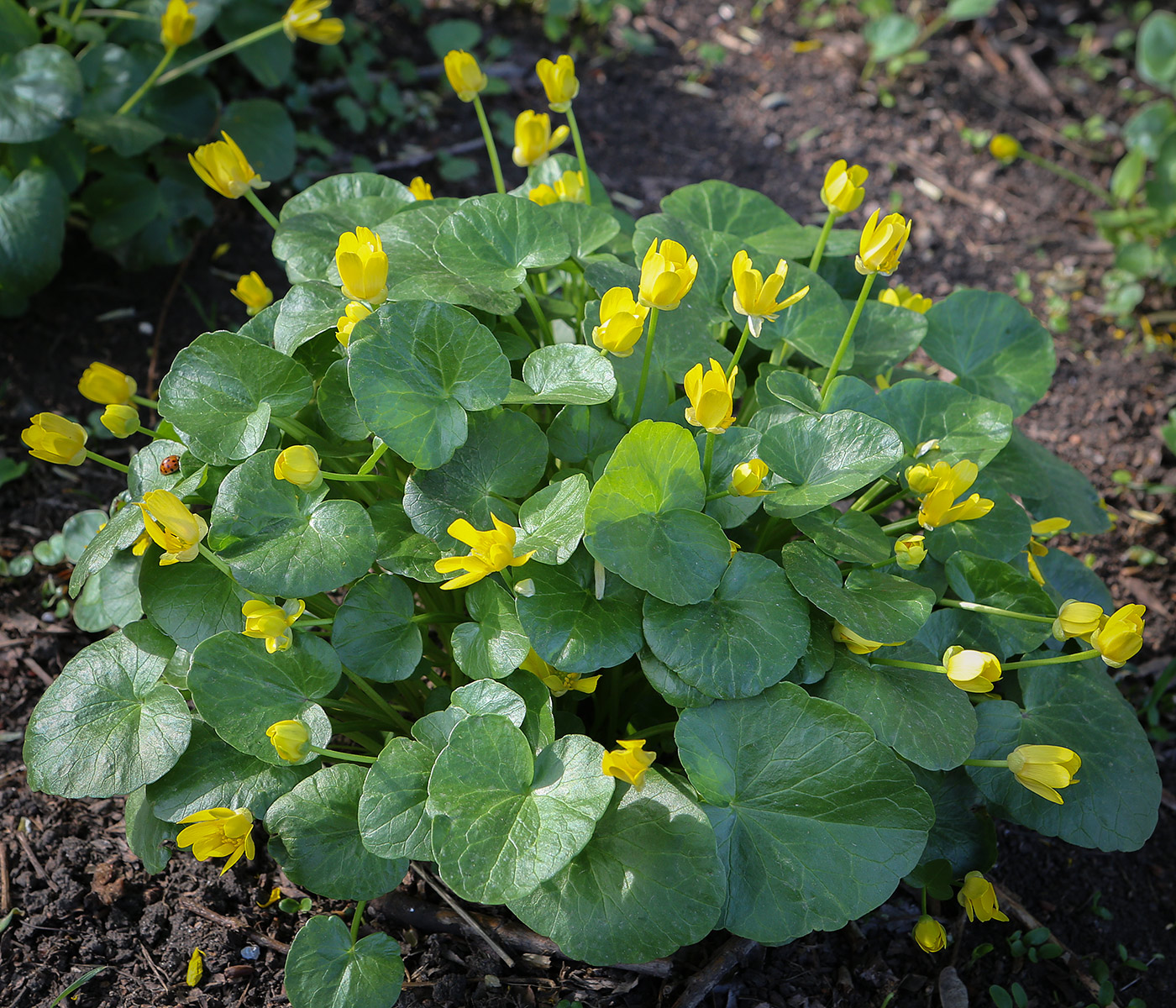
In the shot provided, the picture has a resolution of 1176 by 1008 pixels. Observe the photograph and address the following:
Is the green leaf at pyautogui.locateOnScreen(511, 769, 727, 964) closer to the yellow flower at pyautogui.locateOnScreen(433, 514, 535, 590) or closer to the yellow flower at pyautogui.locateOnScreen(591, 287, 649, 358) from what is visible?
the yellow flower at pyautogui.locateOnScreen(433, 514, 535, 590)

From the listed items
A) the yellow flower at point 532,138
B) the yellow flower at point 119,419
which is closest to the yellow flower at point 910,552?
the yellow flower at point 532,138

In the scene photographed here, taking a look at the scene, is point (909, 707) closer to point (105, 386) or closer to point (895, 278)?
point (105, 386)

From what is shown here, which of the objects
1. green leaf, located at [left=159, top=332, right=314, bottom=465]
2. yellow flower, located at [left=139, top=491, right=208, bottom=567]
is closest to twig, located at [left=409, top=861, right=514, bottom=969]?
yellow flower, located at [left=139, top=491, right=208, bottom=567]

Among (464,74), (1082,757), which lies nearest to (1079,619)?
(1082,757)

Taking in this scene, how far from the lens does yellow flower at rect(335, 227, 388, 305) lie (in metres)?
1.24

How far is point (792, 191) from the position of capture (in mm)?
3211

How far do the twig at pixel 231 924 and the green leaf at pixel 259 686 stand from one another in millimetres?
423

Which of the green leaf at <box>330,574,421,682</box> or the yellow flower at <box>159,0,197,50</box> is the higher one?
the yellow flower at <box>159,0,197,50</box>

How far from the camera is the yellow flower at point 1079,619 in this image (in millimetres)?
1287

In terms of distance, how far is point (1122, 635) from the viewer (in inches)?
48.6

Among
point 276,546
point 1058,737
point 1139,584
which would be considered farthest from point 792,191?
point 276,546

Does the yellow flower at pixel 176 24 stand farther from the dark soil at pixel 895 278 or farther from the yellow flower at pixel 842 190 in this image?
the yellow flower at pixel 842 190

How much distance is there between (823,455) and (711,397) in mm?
256

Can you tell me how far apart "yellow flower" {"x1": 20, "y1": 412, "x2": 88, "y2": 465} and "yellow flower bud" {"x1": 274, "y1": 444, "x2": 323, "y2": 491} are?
38cm
